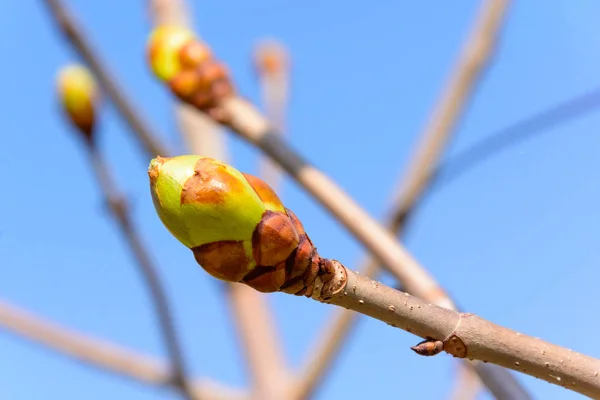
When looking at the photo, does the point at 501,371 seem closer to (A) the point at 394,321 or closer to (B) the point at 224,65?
(A) the point at 394,321

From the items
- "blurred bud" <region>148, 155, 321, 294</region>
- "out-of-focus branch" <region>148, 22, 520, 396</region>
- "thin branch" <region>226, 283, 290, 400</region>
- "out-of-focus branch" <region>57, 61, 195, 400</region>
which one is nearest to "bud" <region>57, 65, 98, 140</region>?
"out-of-focus branch" <region>57, 61, 195, 400</region>

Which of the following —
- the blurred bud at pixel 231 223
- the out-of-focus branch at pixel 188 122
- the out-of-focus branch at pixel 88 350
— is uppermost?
the out-of-focus branch at pixel 188 122

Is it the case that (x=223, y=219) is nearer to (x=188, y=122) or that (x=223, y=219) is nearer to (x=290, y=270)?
(x=290, y=270)

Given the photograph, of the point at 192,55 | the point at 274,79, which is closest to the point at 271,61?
the point at 274,79

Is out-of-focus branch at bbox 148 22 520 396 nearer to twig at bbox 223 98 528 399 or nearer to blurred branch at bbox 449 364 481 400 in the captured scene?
twig at bbox 223 98 528 399

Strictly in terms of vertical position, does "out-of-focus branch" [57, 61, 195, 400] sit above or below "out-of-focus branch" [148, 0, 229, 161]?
below

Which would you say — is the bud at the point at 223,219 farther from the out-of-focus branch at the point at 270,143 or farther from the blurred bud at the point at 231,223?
the out-of-focus branch at the point at 270,143

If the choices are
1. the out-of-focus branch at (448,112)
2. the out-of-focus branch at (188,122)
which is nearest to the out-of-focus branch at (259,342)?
the out-of-focus branch at (188,122)
